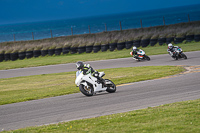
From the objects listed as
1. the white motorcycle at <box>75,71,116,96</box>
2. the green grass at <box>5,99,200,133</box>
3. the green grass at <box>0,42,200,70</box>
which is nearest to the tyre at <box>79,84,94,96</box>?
the white motorcycle at <box>75,71,116,96</box>

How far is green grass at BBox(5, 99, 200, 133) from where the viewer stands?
6349 millimetres

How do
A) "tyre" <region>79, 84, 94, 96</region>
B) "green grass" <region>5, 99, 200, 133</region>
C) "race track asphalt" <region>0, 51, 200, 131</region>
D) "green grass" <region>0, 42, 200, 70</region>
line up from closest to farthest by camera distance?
"green grass" <region>5, 99, 200, 133</region>
"race track asphalt" <region>0, 51, 200, 131</region>
"tyre" <region>79, 84, 94, 96</region>
"green grass" <region>0, 42, 200, 70</region>

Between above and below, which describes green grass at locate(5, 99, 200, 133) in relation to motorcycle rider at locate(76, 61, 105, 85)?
below

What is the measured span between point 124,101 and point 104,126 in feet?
11.8

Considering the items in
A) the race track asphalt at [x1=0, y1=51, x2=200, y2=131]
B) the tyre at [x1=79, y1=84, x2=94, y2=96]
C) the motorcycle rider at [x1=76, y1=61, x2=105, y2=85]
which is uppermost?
the motorcycle rider at [x1=76, y1=61, x2=105, y2=85]

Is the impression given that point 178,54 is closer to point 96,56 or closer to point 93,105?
point 96,56

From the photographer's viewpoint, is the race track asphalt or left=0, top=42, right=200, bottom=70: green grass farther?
left=0, top=42, right=200, bottom=70: green grass

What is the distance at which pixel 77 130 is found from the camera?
7020 millimetres

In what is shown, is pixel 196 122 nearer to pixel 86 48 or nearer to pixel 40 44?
pixel 86 48

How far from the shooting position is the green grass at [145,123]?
635cm

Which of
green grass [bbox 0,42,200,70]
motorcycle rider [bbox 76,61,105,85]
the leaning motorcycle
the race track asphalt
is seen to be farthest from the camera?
green grass [bbox 0,42,200,70]

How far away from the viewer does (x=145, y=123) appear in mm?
6926

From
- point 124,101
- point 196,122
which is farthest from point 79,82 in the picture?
point 196,122

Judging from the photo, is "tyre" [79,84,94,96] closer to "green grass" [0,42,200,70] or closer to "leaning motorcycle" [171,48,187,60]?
"leaning motorcycle" [171,48,187,60]
